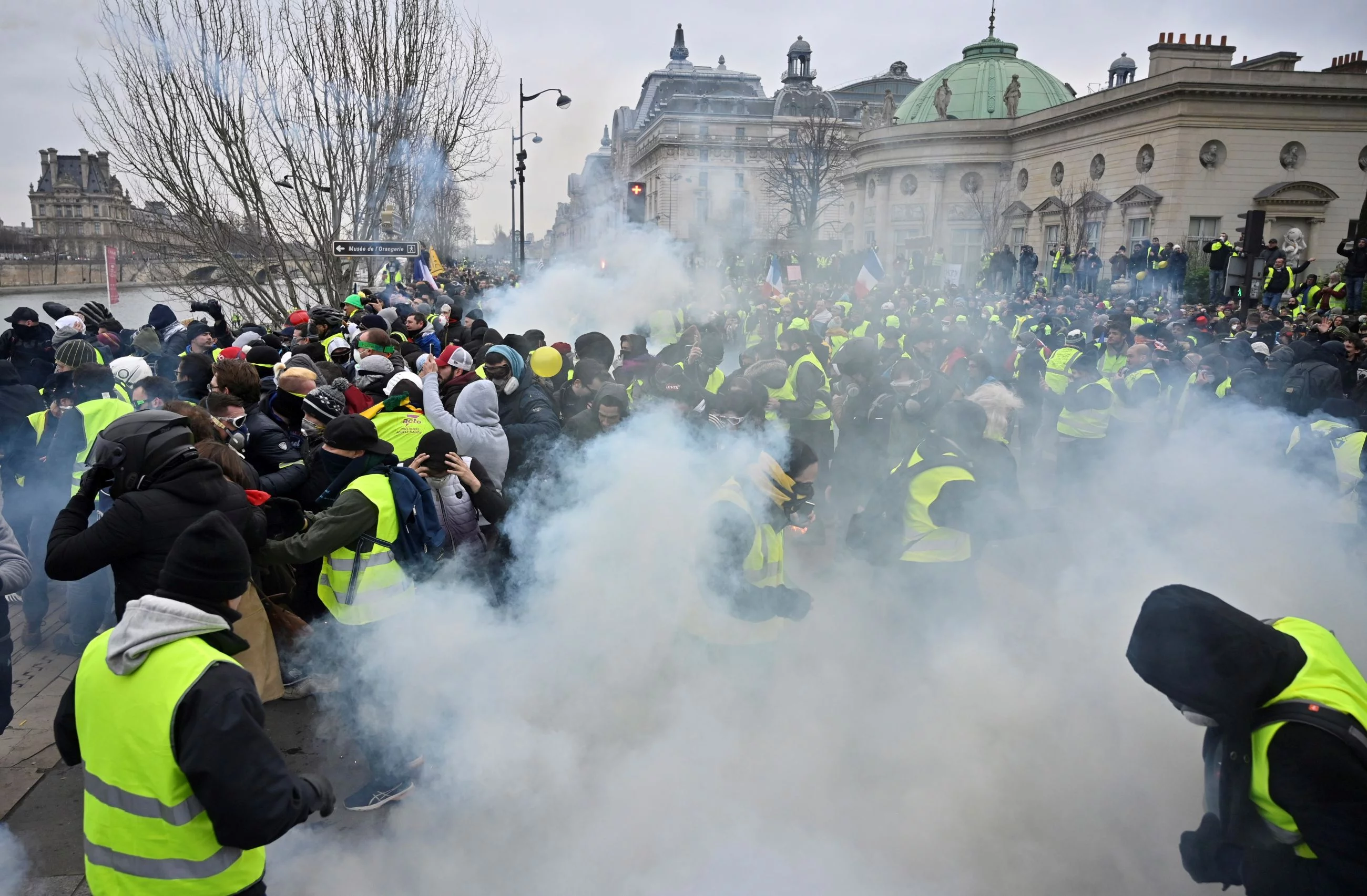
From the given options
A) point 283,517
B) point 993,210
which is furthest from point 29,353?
point 993,210

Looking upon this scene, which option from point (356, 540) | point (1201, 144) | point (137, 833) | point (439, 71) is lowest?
point (137, 833)

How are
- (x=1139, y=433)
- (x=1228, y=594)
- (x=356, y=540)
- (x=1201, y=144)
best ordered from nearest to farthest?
(x=356, y=540) → (x=1228, y=594) → (x=1139, y=433) → (x=1201, y=144)

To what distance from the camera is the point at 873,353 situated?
27.7 ft

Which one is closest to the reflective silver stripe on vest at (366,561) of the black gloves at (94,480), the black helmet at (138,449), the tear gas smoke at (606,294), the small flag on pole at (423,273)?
the black helmet at (138,449)

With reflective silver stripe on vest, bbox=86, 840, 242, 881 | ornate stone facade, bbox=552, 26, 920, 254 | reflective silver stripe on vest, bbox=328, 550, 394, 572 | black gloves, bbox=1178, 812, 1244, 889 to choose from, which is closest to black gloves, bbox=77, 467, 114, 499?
reflective silver stripe on vest, bbox=328, 550, 394, 572

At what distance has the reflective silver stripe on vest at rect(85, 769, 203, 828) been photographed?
2016 millimetres

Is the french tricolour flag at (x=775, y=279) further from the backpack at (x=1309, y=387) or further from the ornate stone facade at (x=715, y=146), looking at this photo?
the ornate stone facade at (x=715, y=146)

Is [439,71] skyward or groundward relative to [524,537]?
skyward

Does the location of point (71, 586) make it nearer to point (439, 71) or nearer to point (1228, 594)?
point (1228, 594)

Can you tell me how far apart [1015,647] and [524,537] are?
2.87 m

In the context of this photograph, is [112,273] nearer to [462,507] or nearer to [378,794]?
[462,507]

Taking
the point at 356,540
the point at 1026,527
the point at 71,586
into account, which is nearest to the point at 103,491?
the point at 71,586

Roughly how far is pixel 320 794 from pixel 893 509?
3.04 metres

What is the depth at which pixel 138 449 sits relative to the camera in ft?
10.1
